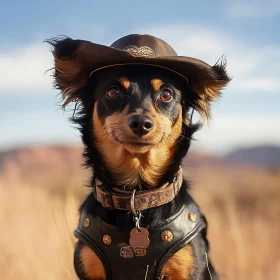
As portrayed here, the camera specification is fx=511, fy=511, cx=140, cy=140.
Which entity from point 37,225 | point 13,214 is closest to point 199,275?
point 37,225

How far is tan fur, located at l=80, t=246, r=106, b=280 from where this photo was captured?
362cm

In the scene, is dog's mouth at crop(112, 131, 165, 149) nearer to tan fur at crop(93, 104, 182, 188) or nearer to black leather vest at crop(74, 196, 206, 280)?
tan fur at crop(93, 104, 182, 188)

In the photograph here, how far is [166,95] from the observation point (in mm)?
3707

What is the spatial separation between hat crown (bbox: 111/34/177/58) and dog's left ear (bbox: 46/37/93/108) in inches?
12.9

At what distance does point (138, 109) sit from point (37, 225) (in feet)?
10.7

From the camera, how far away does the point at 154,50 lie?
3.74 metres

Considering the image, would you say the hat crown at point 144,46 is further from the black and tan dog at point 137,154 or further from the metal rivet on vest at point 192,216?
the metal rivet on vest at point 192,216

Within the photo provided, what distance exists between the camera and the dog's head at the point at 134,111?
11.7 ft

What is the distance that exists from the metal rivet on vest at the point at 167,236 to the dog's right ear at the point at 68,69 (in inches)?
51.0

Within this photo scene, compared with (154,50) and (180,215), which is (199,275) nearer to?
(180,215)

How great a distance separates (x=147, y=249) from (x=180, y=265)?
0.25 m

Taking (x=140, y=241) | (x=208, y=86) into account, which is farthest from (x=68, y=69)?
(x=140, y=241)

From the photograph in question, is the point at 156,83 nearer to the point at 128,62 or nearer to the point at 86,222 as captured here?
the point at 128,62

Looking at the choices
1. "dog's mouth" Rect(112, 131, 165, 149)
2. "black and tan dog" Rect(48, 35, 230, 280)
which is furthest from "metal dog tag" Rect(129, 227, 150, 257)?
"dog's mouth" Rect(112, 131, 165, 149)
